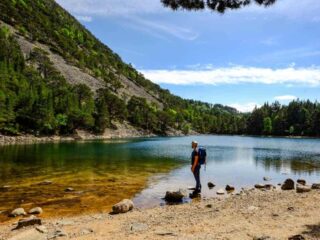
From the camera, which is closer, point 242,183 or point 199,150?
point 199,150

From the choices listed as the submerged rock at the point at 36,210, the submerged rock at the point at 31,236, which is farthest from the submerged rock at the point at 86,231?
the submerged rock at the point at 36,210

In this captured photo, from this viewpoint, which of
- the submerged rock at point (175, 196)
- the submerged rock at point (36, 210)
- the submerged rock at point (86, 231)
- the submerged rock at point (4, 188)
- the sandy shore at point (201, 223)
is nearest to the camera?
the sandy shore at point (201, 223)

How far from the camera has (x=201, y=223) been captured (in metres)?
15.2

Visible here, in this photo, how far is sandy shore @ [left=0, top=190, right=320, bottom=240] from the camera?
13359mm

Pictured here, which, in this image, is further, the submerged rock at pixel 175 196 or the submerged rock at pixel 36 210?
the submerged rock at pixel 175 196

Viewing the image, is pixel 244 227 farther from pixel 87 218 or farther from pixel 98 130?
pixel 98 130

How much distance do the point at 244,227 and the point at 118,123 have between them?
163m

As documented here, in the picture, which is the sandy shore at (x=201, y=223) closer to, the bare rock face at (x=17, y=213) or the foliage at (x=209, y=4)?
the bare rock face at (x=17, y=213)

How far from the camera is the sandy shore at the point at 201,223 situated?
526 inches

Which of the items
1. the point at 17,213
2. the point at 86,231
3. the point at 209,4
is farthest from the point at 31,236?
the point at 209,4

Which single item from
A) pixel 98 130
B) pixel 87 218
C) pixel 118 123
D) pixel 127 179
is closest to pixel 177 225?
pixel 87 218

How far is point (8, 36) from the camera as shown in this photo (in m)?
193

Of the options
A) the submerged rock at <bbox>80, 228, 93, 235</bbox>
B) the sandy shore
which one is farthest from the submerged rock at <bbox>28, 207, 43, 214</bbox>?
the submerged rock at <bbox>80, 228, 93, 235</bbox>

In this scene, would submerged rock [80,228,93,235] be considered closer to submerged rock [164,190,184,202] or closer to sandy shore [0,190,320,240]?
sandy shore [0,190,320,240]
